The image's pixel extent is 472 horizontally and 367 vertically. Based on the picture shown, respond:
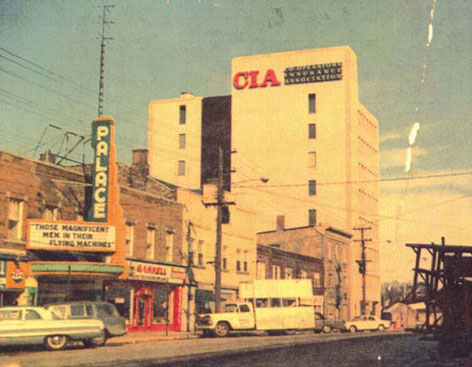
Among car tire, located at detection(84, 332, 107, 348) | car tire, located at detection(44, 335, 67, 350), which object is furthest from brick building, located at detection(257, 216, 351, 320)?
car tire, located at detection(44, 335, 67, 350)

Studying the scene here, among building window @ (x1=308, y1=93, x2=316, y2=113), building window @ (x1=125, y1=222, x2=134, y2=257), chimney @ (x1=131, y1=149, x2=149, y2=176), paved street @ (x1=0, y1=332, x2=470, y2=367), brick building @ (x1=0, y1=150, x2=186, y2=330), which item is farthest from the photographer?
building window @ (x1=308, y1=93, x2=316, y2=113)

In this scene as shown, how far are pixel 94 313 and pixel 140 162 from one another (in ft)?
89.8

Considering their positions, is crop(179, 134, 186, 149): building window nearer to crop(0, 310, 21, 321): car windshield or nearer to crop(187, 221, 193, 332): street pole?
crop(187, 221, 193, 332): street pole

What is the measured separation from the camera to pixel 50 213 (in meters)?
38.7

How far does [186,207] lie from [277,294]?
8.77m

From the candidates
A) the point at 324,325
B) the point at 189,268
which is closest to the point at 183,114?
the point at 189,268

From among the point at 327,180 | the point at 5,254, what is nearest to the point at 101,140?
the point at 5,254

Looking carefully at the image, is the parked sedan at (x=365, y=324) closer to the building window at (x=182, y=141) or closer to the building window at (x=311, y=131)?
the building window at (x=311, y=131)

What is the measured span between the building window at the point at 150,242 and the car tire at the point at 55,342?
1772cm

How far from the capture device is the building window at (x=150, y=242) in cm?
4669

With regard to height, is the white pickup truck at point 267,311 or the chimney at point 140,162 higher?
the chimney at point 140,162

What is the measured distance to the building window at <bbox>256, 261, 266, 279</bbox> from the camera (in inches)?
2498

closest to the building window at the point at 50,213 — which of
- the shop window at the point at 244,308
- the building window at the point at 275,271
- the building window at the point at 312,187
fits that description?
the shop window at the point at 244,308

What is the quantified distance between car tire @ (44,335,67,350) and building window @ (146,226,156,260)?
58.1 feet
